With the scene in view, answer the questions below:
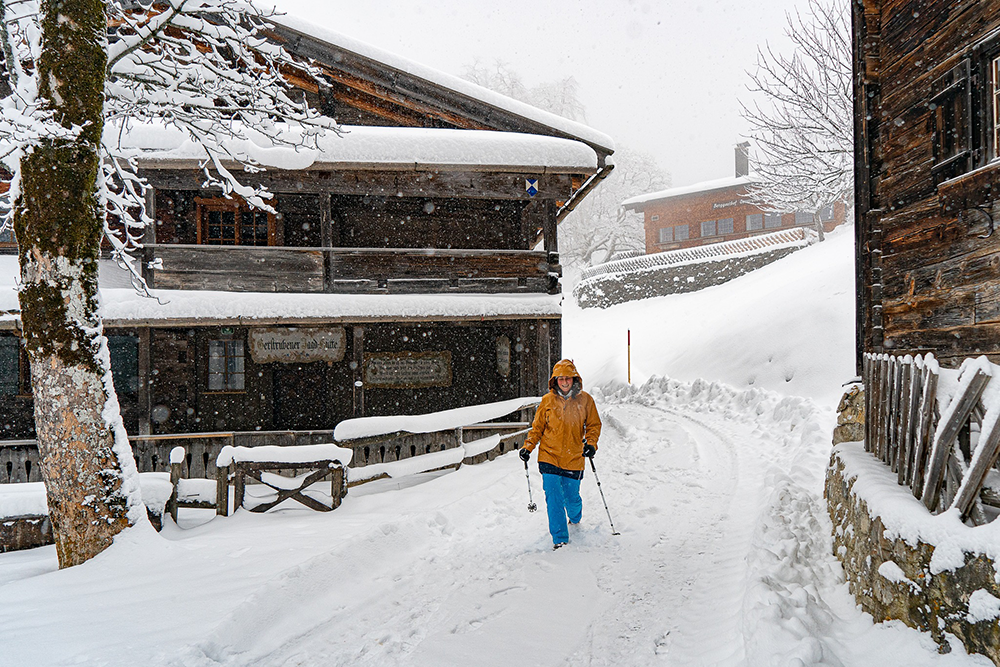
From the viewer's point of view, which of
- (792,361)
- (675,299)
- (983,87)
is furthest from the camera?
(675,299)

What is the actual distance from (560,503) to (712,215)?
Answer: 3499 cm

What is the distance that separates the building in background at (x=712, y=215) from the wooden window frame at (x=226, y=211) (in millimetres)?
28824

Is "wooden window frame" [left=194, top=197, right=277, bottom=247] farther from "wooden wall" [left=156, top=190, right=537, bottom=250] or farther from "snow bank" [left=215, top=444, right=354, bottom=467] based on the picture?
"snow bank" [left=215, top=444, right=354, bottom=467]

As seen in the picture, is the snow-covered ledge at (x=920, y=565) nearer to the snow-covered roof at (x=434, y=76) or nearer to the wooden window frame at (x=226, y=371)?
the snow-covered roof at (x=434, y=76)

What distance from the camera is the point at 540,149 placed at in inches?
462

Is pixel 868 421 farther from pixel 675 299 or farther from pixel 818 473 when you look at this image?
pixel 675 299

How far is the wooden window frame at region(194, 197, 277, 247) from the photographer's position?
12.6 meters

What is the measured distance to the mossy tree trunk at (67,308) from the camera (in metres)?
5.12

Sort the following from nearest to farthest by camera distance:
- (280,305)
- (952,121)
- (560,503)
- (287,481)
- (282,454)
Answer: (560,503) < (952,121) < (282,454) < (287,481) < (280,305)

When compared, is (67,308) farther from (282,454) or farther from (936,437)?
(936,437)

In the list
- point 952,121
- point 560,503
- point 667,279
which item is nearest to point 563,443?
point 560,503

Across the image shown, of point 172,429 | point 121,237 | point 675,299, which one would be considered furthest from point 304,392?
point 675,299

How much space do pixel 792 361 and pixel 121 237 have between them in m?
16.1

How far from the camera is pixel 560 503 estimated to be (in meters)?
5.72
